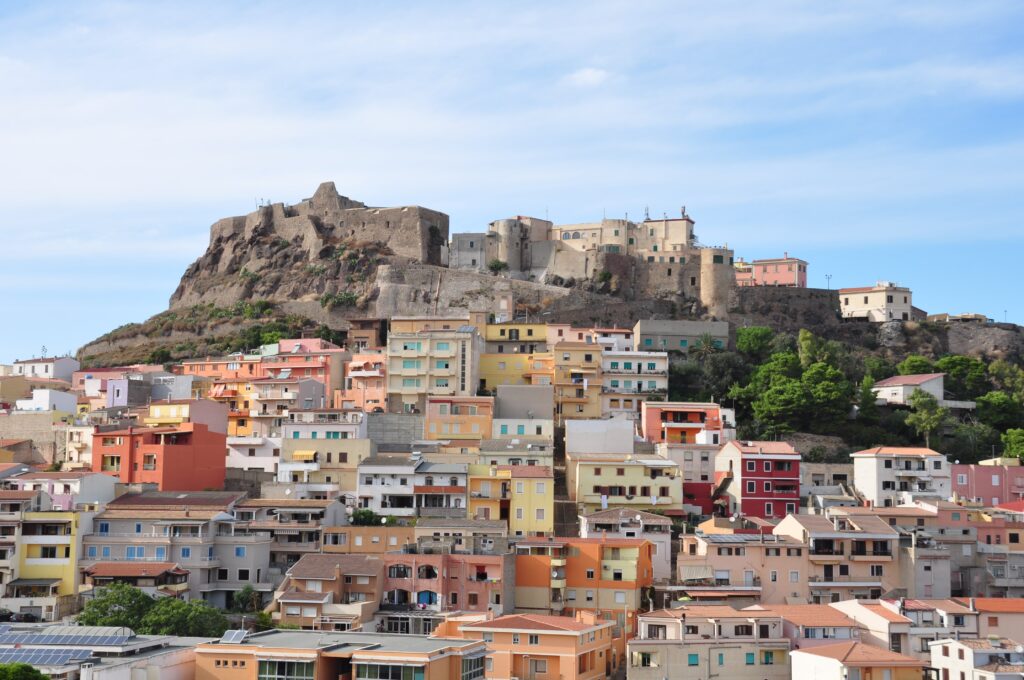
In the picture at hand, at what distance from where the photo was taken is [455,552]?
170 feet

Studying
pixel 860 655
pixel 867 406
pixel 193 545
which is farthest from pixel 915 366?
pixel 193 545

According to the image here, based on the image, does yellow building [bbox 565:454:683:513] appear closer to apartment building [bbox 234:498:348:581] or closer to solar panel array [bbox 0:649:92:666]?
apartment building [bbox 234:498:348:581]

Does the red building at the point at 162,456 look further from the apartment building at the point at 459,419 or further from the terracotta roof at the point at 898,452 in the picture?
the terracotta roof at the point at 898,452

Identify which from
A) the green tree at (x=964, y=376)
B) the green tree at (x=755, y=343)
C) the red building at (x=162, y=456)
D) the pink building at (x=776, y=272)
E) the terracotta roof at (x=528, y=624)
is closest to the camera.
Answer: the terracotta roof at (x=528, y=624)

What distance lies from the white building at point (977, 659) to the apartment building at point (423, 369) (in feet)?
108

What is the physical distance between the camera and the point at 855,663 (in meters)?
41.8

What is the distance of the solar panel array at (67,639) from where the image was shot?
132ft

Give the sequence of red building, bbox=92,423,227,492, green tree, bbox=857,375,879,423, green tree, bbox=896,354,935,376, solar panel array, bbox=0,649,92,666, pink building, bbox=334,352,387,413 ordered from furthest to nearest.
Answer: green tree, bbox=896,354,935,376
green tree, bbox=857,375,879,423
pink building, bbox=334,352,387,413
red building, bbox=92,423,227,492
solar panel array, bbox=0,649,92,666

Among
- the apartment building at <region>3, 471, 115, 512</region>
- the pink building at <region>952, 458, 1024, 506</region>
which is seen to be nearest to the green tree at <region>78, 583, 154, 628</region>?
the apartment building at <region>3, 471, 115, 512</region>

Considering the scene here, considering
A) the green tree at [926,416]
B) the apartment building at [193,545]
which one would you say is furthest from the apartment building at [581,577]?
the green tree at [926,416]

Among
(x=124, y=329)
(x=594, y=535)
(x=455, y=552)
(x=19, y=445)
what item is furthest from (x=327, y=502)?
(x=124, y=329)

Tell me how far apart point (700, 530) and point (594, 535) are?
13.4 ft

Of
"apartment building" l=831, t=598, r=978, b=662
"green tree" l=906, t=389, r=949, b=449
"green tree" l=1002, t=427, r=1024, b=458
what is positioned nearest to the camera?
"apartment building" l=831, t=598, r=978, b=662

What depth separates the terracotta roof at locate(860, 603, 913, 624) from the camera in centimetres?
4622
